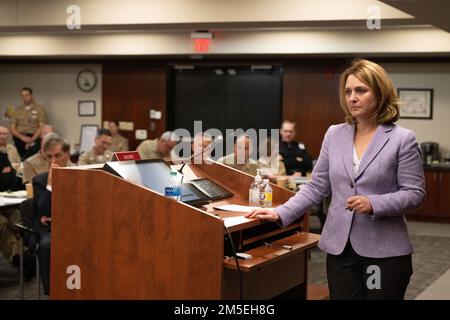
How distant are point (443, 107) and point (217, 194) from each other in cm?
718

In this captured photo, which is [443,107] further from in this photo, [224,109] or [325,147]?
[325,147]

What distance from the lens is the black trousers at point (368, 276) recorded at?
2.38 metres

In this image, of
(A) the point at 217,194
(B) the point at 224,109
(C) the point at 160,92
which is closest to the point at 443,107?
(B) the point at 224,109

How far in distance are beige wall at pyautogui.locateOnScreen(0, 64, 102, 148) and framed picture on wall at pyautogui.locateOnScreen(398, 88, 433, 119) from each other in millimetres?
5349

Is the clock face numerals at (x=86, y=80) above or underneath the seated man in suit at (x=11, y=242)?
above

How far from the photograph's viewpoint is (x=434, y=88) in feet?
32.4

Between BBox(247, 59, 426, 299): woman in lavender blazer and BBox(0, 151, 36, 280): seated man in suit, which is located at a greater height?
BBox(247, 59, 426, 299): woman in lavender blazer

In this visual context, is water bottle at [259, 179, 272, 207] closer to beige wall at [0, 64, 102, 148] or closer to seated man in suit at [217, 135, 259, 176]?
seated man in suit at [217, 135, 259, 176]

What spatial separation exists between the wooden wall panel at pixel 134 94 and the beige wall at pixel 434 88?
12.7ft

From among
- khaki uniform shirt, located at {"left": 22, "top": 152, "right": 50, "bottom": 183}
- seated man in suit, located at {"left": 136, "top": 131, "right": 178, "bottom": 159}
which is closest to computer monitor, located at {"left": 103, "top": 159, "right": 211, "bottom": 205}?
khaki uniform shirt, located at {"left": 22, "top": 152, "right": 50, "bottom": 183}

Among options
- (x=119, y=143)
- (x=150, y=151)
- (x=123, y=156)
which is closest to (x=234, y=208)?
(x=123, y=156)

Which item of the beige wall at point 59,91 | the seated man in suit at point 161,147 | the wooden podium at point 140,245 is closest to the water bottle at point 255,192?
the wooden podium at point 140,245

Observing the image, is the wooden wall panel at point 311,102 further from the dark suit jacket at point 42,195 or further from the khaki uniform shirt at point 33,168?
the dark suit jacket at point 42,195

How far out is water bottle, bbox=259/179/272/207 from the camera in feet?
12.0
